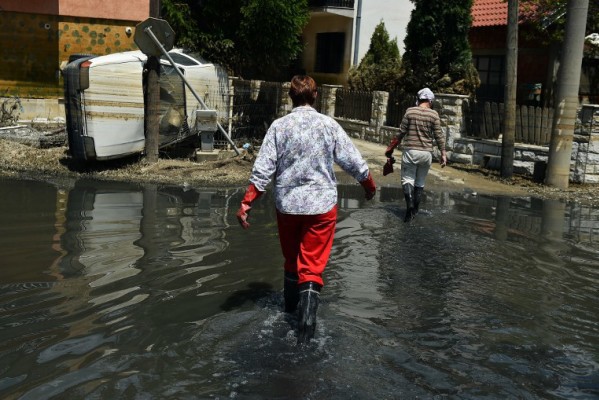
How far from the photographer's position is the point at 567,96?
13.1 metres

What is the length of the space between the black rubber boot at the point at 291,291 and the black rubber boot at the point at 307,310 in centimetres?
33

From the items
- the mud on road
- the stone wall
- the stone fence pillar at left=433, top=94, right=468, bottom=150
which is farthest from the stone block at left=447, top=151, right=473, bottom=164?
the mud on road

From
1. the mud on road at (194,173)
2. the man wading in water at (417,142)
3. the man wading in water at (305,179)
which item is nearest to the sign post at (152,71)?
the mud on road at (194,173)

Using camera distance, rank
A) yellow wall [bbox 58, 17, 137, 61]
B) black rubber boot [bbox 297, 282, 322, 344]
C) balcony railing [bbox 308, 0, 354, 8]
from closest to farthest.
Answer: black rubber boot [bbox 297, 282, 322, 344] → yellow wall [bbox 58, 17, 137, 61] → balcony railing [bbox 308, 0, 354, 8]

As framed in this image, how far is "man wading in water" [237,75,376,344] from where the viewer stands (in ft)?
17.0

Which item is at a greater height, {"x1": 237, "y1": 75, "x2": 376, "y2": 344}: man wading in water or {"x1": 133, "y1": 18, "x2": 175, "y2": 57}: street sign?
{"x1": 133, "y1": 18, "x2": 175, "y2": 57}: street sign

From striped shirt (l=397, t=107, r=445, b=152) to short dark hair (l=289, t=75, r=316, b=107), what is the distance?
4.30 metres

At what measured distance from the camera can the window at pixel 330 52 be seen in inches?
1024

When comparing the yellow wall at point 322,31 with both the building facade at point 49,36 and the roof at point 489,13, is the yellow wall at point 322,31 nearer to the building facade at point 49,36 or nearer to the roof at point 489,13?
the roof at point 489,13

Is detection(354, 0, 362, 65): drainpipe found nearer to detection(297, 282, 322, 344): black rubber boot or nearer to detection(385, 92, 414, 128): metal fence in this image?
detection(385, 92, 414, 128): metal fence

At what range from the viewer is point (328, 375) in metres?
4.43

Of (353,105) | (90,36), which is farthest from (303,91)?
(90,36)

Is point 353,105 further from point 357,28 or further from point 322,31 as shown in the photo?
point 322,31

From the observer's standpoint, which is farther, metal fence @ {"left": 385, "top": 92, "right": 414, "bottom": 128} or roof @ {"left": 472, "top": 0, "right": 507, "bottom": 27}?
roof @ {"left": 472, "top": 0, "right": 507, "bottom": 27}
